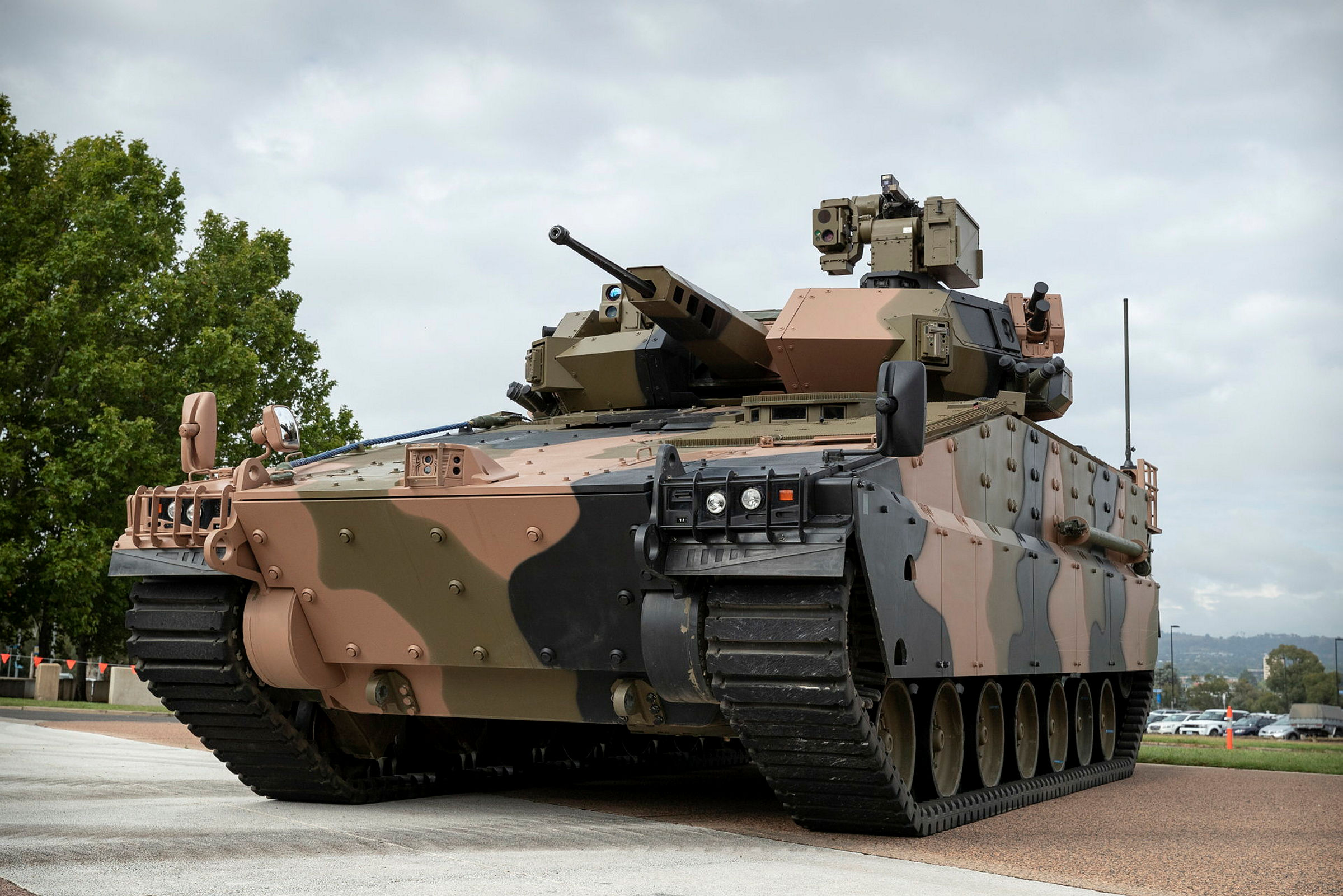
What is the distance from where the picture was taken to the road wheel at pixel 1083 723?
14.2 metres

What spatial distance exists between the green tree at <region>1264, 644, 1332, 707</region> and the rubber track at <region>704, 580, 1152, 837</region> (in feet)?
296

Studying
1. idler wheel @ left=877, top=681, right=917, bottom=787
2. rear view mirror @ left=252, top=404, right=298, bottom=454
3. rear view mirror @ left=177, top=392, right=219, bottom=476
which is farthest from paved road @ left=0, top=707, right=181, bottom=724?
idler wheel @ left=877, top=681, right=917, bottom=787

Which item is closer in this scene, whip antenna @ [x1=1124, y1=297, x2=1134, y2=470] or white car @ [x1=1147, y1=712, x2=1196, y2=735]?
whip antenna @ [x1=1124, y1=297, x2=1134, y2=470]

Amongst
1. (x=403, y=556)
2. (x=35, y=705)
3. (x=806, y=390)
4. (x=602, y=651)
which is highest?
(x=806, y=390)

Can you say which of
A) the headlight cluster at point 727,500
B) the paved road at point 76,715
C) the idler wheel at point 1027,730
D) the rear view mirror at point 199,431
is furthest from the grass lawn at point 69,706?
the headlight cluster at point 727,500

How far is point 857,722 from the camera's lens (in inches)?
320

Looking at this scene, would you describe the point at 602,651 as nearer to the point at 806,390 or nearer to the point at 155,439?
the point at 806,390

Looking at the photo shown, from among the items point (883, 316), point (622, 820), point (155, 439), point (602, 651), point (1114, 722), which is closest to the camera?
point (602, 651)

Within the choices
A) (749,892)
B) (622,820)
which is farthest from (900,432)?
(622,820)

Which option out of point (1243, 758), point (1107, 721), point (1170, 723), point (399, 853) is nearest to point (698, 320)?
point (399, 853)

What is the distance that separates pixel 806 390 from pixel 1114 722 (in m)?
6.75

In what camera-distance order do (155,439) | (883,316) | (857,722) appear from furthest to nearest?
(155,439) → (883,316) → (857,722)

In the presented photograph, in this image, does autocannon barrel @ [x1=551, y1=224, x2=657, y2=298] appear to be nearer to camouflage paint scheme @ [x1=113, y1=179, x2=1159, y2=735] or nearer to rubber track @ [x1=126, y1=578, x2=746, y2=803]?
camouflage paint scheme @ [x1=113, y1=179, x2=1159, y2=735]

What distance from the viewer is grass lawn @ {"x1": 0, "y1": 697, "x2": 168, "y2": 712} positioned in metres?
25.0
